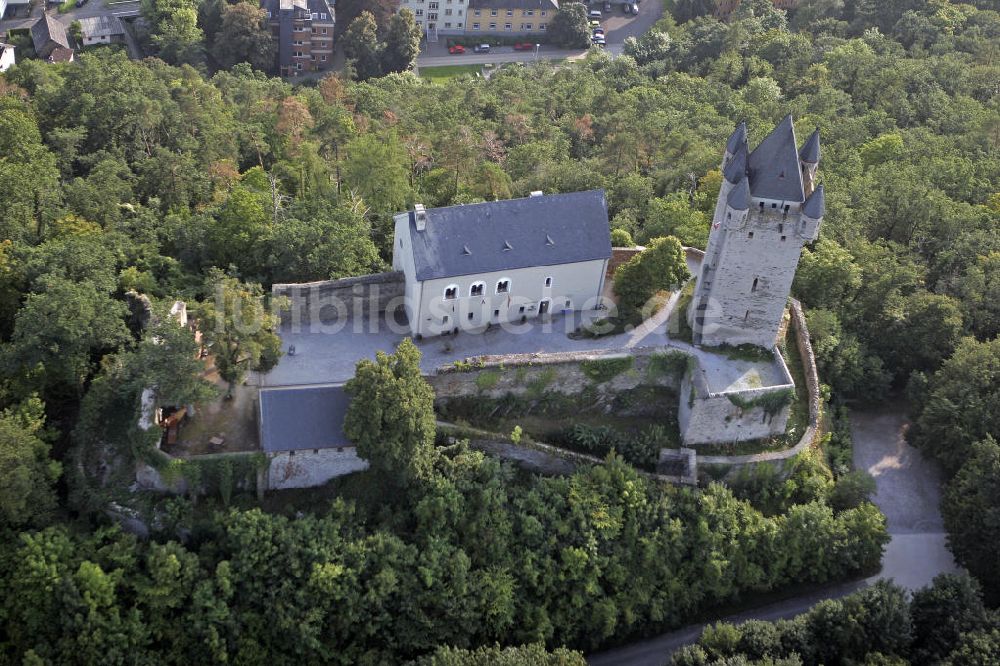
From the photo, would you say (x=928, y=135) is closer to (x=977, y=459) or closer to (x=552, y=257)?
(x=977, y=459)

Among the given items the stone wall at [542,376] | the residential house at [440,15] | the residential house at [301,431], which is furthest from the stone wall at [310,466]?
the residential house at [440,15]

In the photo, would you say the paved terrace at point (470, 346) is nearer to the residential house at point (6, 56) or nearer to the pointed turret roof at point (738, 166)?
the pointed turret roof at point (738, 166)

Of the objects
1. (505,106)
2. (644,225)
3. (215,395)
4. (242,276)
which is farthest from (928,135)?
(215,395)

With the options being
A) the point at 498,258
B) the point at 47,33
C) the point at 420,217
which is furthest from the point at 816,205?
the point at 47,33

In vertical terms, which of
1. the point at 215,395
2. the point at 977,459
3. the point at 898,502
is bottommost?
the point at 898,502

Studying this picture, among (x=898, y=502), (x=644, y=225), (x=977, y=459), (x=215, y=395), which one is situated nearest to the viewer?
(x=215, y=395)

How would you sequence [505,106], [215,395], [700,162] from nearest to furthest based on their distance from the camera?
[215,395], [700,162], [505,106]

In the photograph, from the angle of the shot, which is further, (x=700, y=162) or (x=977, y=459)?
(x=700, y=162)
